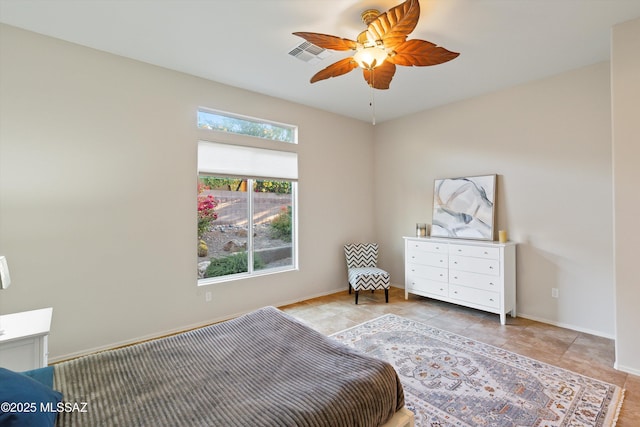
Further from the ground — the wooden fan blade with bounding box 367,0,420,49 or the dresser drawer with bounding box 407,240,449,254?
the wooden fan blade with bounding box 367,0,420,49

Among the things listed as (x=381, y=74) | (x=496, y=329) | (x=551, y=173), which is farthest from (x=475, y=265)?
(x=381, y=74)

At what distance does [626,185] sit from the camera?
8.13 ft

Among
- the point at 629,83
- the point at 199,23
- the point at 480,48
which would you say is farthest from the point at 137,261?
the point at 629,83

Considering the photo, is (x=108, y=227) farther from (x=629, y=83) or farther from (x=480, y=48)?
(x=629, y=83)

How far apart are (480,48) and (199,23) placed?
264cm

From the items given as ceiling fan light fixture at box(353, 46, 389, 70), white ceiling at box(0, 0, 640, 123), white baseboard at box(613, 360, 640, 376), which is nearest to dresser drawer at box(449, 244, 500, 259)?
white baseboard at box(613, 360, 640, 376)

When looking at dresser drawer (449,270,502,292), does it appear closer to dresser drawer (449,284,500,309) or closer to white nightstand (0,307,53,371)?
dresser drawer (449,284,500,309)

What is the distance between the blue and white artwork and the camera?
395cm

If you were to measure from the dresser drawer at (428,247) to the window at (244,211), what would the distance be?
1.78m

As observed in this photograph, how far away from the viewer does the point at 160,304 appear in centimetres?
324

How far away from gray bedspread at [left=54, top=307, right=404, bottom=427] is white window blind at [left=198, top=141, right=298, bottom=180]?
7.54ft

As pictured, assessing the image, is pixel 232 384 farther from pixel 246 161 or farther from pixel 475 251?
pixel 475 251

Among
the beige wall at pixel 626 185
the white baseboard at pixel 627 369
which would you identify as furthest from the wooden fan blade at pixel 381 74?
the white baseboard at pixel 627 369

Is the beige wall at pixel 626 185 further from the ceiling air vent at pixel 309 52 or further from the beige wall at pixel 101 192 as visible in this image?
the beige wall at pixel 101 192
